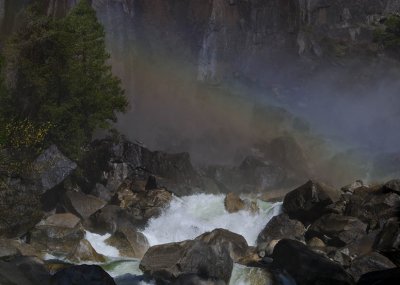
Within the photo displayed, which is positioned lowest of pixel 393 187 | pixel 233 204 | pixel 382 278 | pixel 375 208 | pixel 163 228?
pixel 163 228

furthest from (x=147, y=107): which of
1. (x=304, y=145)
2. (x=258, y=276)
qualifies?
(x=258, y=276)

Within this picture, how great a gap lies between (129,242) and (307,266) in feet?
29.8

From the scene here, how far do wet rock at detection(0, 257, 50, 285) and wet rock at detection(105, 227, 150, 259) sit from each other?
5489mm

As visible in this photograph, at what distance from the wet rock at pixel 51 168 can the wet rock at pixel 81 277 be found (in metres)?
13.2

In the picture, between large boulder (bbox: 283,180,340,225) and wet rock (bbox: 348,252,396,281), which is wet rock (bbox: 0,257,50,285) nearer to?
wet rock (bbox: 348,252,396,281)

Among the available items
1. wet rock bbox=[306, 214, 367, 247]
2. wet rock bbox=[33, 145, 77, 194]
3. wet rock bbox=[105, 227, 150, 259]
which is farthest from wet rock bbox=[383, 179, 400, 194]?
wet rock bbox=[33, 145, 77, 194]

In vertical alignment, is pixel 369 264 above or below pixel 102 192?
above

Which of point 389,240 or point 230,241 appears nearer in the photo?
point 389,240

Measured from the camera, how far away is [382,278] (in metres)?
14.1

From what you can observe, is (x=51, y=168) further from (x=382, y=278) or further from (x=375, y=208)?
(x=382, y=278)

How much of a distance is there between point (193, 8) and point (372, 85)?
2649 centimetres

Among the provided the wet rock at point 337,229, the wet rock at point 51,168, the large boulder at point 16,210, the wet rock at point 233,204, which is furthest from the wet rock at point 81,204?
the wet rock at point 337,229

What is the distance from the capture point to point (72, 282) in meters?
15.9

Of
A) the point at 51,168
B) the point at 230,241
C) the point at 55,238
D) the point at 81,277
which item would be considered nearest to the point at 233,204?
the point at 230,241
